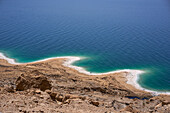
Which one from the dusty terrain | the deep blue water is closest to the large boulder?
the dusty terrain

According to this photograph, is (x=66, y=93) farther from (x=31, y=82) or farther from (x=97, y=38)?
(x=97, y=38)

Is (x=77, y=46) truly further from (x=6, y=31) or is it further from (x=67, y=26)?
(x=6, y=31)

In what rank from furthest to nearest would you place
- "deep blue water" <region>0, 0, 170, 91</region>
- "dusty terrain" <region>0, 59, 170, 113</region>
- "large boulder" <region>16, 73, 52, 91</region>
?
"deep blue water" <region>0, 0, 170, 91</region>, "large boulder" <region>16, 73, 52, 91</region>, "dusty terrain" <region>0, 59, 170, 113</region>

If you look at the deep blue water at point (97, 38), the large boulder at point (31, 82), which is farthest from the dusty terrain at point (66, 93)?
the deep blue water at point (97, 38)

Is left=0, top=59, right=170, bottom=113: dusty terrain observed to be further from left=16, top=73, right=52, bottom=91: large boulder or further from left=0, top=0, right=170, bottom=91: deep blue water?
left=0, top=0, right=170, bottom=91: deep blue water

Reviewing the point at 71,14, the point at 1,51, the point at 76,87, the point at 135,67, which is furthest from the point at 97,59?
the point at 71,14

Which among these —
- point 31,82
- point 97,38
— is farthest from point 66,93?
Answer: point 97,38
